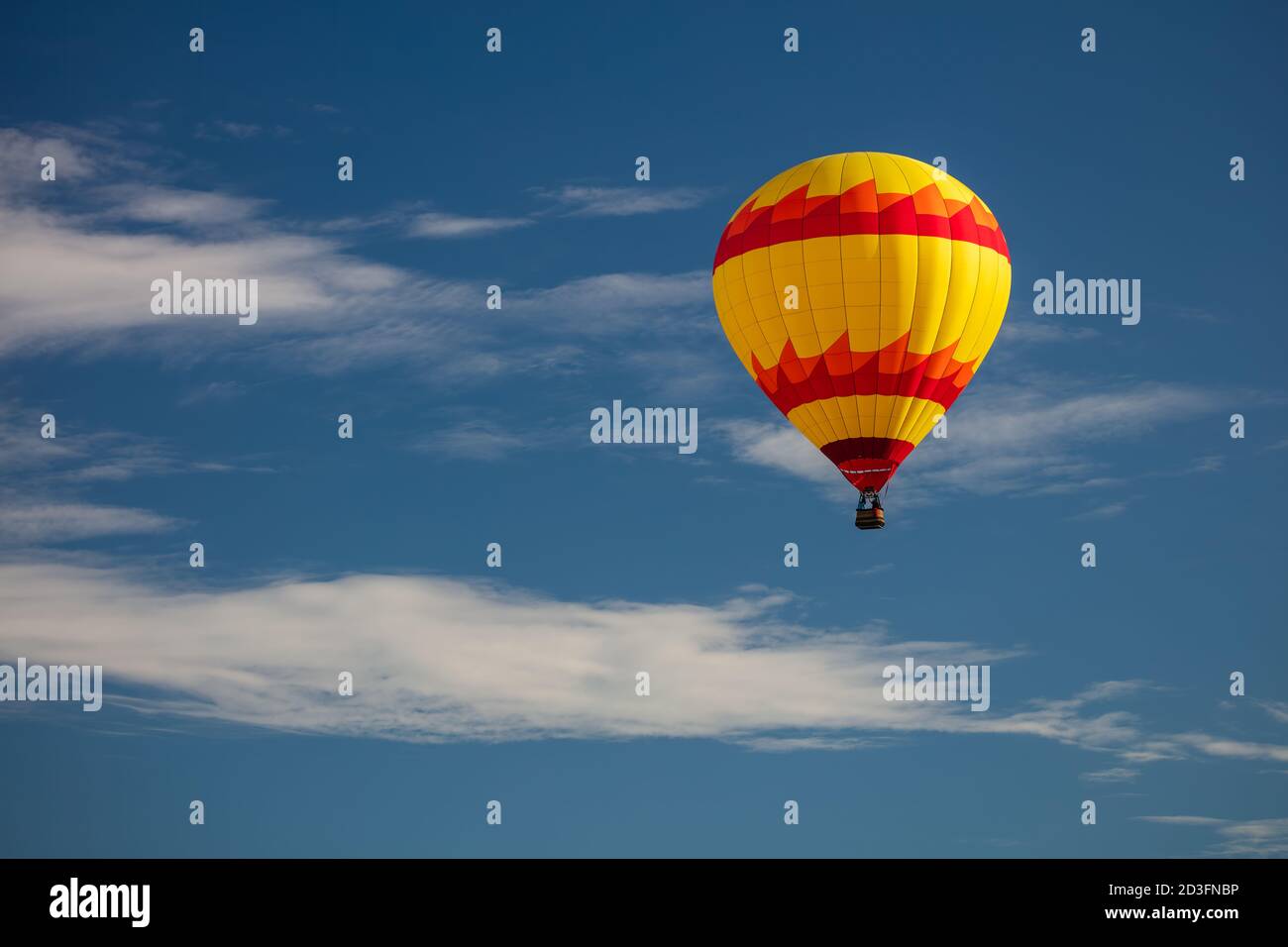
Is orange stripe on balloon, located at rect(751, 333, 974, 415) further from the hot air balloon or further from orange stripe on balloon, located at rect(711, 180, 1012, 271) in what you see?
orange stripe on balloon, located at rect(711, 180, 1012, 271)

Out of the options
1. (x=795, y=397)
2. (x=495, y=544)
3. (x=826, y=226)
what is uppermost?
(x=826, y=226)

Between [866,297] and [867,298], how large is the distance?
0.11ft

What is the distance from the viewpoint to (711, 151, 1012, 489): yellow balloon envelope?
172ft

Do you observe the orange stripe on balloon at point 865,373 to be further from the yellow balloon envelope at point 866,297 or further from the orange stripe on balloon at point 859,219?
the orange stripe on balloon at point 859,219

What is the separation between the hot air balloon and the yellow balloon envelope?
0.11ft

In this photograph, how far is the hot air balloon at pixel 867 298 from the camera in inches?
2063

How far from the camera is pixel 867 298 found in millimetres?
52344

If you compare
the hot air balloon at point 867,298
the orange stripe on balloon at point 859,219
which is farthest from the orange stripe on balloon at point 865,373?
the orange stripe on balloon at point 859,219
